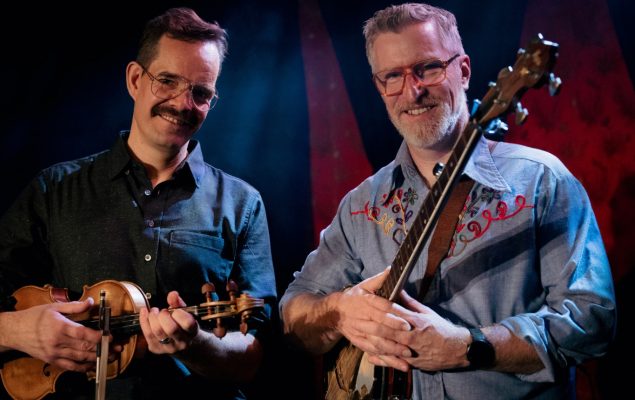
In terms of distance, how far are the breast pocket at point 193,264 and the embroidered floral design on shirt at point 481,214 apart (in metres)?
0.99

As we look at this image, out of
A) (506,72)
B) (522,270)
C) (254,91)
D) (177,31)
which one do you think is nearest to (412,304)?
(522,270)

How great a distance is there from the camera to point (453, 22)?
9.45 ft

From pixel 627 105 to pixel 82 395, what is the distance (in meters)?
2.57

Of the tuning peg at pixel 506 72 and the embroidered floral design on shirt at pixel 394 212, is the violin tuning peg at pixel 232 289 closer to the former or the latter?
the embroidered floral design on shirt at pixel 394 212

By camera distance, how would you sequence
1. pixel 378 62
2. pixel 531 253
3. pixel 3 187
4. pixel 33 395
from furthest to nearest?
pixel 3 187, pixel 378 62, pixel 33 395, pixel 531 253

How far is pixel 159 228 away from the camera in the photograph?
287 cm

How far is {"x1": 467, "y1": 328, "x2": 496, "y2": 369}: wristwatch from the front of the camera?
2262 mm

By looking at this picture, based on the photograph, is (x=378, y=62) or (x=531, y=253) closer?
(x=531, y=253)

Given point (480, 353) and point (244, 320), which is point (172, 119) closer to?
point (244, 320)

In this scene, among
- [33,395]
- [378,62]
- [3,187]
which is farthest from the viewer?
[3,187]

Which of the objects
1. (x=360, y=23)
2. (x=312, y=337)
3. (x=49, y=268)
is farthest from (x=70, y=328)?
(x=360, y=23)

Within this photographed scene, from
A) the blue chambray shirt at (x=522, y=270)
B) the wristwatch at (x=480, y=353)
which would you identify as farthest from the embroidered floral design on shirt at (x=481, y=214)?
the wristwatch at (x=480, y=353)

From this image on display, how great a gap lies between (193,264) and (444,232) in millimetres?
1039

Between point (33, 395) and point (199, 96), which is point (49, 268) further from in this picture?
point (199, 96)
